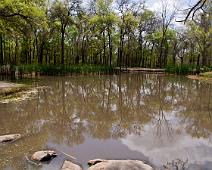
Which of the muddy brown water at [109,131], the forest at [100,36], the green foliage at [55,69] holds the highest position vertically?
the forest at [100,36]

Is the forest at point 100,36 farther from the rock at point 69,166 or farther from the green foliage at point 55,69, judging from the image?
the rock at point 69,166

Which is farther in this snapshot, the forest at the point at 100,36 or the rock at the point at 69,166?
the forest at the point at 100,36

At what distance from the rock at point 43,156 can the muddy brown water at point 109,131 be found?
14cm

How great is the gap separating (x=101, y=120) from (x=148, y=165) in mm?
4685

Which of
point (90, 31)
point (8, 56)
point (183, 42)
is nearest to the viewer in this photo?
point (90, 31)

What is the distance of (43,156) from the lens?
6668 mm

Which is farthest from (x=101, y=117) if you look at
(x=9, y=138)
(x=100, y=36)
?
(x=100, y=36)

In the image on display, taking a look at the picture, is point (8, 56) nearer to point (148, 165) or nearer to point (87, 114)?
point (87, 114)

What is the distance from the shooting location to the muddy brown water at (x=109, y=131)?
709cm

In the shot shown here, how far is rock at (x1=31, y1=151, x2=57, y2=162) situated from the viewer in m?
6.62

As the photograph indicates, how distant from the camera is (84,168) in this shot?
6285mm

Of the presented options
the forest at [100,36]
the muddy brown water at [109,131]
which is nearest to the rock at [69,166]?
the muddy brown water at [109,131]

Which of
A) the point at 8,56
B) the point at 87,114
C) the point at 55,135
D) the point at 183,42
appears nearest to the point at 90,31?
the point at 8,56

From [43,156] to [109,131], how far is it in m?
3.03
